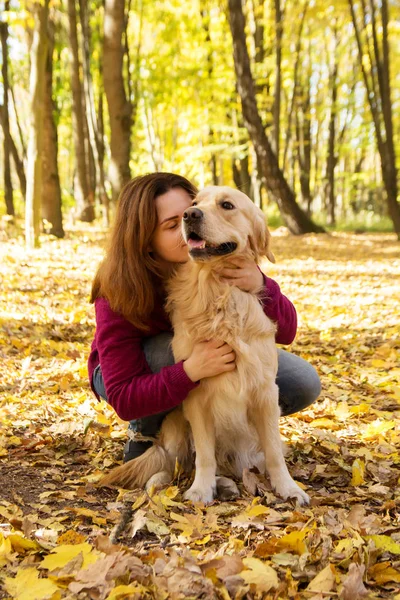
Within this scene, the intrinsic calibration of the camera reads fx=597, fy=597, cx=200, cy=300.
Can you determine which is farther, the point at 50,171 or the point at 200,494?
the point at 50,171

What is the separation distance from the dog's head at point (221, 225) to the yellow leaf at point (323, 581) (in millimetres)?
1345

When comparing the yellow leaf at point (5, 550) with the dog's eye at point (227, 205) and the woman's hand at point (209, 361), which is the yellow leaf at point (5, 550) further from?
the dog's eye at point (227, 205)

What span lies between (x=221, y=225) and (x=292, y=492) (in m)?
1.23

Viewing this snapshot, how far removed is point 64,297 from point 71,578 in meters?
5.32

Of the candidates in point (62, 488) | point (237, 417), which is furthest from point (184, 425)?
point (62, 488)

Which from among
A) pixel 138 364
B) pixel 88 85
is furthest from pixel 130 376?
pixel 88 85

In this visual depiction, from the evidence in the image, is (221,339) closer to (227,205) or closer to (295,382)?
(227,205)

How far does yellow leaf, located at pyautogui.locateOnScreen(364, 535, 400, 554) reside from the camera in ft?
6.70

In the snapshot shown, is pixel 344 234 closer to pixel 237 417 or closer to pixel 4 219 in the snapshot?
A: pixel 4 219

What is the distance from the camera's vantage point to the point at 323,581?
5.99ft

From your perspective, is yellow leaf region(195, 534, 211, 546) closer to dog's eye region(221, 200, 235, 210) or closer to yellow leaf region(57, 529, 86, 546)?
yellow leaf region(57, 529, 86, 546)

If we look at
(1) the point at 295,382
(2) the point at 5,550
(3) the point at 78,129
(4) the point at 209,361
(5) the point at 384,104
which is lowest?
(2) the point at 5,550

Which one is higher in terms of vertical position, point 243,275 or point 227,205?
point 227,205

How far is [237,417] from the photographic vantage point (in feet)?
9.03
